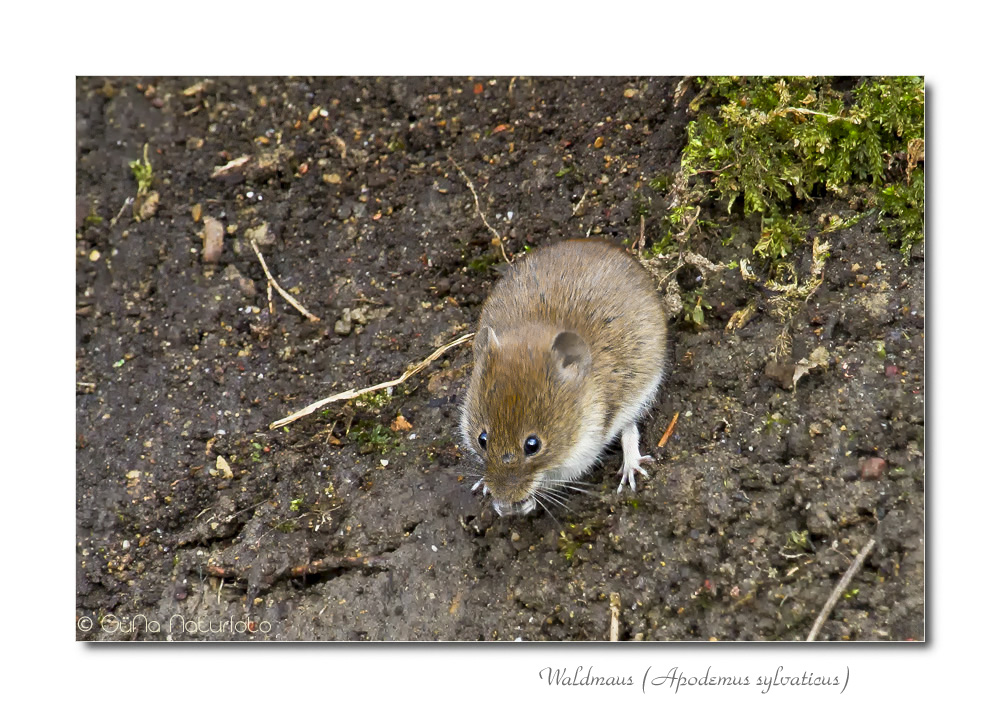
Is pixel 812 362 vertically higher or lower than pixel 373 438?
higher

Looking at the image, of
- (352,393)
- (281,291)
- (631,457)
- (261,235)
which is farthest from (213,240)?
(631,457)

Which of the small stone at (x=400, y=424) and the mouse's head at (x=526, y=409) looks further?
the small stone at (x=400, y=424)

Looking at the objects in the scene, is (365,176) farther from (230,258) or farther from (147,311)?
(147,311)

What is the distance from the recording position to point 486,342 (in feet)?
9.60

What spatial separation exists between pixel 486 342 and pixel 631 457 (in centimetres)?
75

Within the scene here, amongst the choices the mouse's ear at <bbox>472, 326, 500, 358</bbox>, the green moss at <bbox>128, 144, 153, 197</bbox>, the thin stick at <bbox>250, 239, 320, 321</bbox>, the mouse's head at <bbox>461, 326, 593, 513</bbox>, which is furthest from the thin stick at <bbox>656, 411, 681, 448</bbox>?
the green moss at <bbox>128, 144, 153, 197</bbox>

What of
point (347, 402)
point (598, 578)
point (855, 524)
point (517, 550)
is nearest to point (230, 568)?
point (347, 402)

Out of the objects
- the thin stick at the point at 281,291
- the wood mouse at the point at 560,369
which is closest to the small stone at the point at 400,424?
the wood mouse at the point at 560,369

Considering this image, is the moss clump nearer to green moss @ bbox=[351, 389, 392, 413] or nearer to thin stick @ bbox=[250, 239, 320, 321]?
green moss @ bbox=[351, 389, 392, 413]

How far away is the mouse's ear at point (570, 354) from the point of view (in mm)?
2854

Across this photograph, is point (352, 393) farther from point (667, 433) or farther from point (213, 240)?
point (667, 433)

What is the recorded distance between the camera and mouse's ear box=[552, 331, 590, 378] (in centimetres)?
285

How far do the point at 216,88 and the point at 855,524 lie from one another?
120 inches

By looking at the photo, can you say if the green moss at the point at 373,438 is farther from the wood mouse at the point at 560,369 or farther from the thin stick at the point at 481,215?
the thin stick at the point at 481,215
